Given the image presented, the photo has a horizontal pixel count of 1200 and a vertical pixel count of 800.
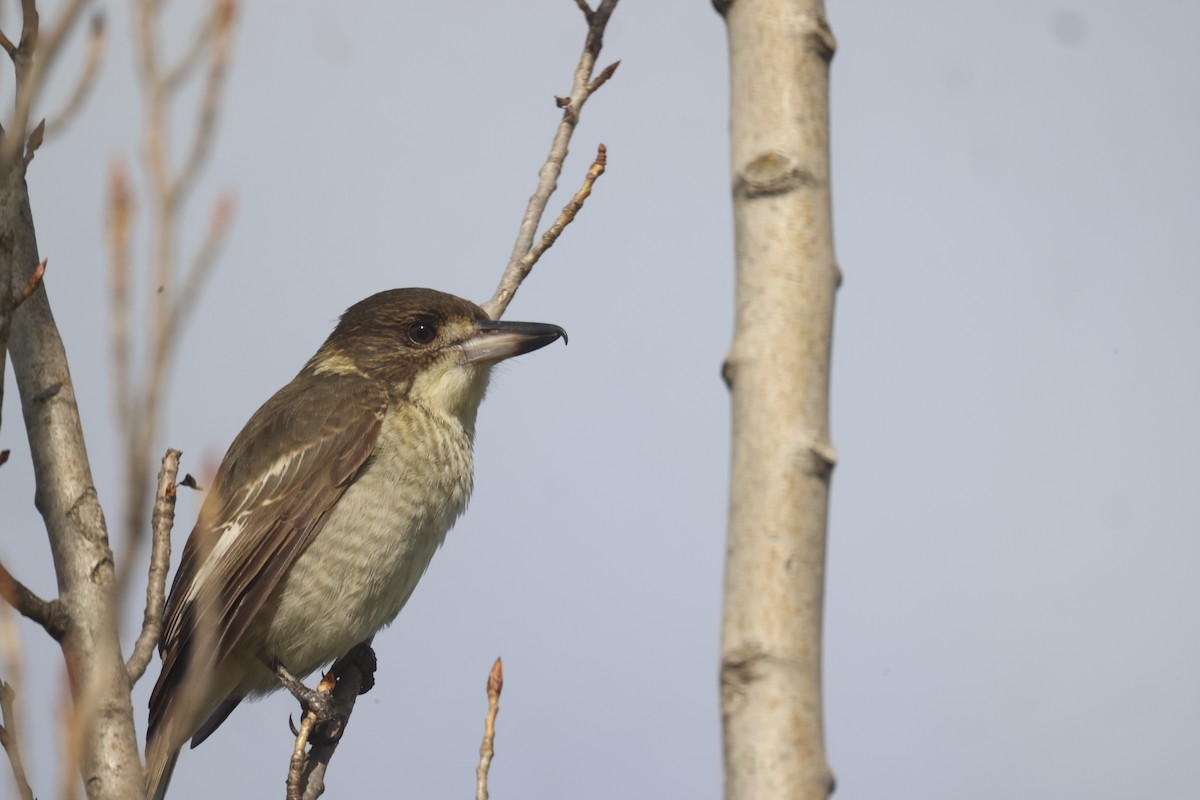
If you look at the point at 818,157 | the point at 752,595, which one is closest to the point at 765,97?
the point at 818,157

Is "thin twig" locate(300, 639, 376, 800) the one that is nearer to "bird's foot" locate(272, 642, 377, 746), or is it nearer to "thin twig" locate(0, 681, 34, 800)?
"bird's foot" locate(272, 642, 377, 746)

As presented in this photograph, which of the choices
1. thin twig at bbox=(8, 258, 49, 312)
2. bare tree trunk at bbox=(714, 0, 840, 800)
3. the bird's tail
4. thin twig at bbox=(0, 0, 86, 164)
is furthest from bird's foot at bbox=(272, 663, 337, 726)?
bare tree trunk at bbox=(714, 0, 840, 800)

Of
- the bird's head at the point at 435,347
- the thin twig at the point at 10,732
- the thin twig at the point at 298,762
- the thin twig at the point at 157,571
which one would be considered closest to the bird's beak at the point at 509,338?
the bird's head at the point at 435,347

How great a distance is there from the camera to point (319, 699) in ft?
16.1

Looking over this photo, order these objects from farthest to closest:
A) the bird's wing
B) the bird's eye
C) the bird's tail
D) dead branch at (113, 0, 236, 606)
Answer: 1. the bird's eye
2. the bird's wing
3. the bird's tail
4. dead branch at (113, 0, 236, 606)

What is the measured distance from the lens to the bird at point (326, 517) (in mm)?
5242

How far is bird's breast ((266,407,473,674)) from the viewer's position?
17.3 feet

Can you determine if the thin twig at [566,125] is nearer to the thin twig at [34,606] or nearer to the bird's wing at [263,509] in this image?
the bird's wing at [263,509]

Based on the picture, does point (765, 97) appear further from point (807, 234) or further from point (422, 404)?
point (422, 404)

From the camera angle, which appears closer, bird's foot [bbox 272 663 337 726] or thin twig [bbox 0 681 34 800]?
thin twig [bbox 0 681 34 800]

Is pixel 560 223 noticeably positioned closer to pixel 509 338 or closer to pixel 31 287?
pixel 509 338

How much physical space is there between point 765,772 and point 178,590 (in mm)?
4084

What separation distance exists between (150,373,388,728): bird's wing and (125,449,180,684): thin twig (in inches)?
74.8

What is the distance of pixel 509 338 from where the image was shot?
18.9ft
